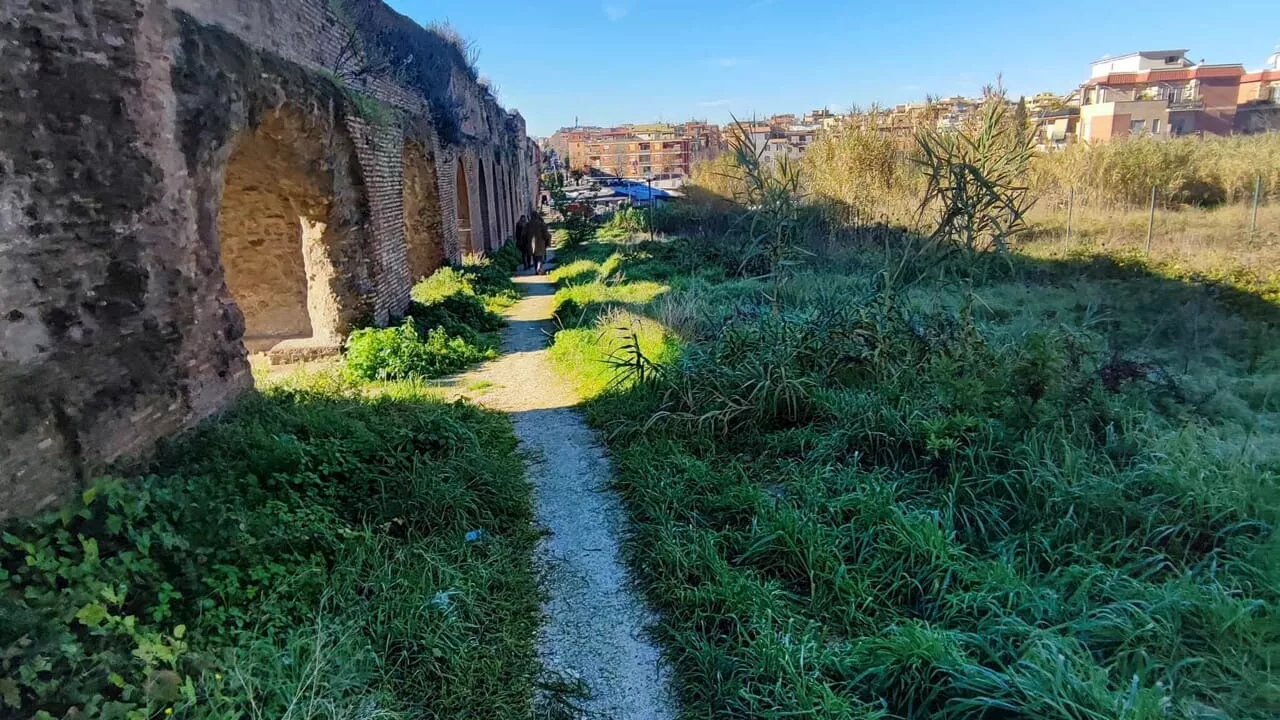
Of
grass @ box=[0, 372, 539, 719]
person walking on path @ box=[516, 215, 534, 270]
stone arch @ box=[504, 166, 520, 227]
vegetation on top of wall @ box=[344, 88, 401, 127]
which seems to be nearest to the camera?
grass @ box=[0, 372, 539, 719]

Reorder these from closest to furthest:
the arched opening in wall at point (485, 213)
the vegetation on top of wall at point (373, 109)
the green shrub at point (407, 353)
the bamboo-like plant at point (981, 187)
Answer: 1. the bamboo-like plant at point (981, 187)
2. the green shrub at point (407, 353)
3. the vegetation on top of wall at point (373, 109)
4. the arched opening in wall at point (485, 213)

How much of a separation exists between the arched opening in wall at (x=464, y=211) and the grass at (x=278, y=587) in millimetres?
11867

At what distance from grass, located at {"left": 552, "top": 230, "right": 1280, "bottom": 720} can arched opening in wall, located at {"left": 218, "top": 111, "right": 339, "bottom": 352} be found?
359 cm

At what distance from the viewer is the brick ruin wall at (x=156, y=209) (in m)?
3.40

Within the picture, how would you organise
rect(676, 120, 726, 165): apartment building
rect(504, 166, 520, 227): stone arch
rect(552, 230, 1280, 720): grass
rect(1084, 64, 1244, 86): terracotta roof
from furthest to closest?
rect(1084, 64, 1244, 86): terracotta roof < rect(676, 120, 726, 165): apartment building < rect(504, 166, 520, 227): stone arch < rect(552, 230, 1280, 720): grass

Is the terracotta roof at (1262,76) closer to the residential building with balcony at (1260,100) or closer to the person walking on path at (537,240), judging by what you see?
the residential building with balcony at (1260,100)

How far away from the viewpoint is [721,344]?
6242 mm

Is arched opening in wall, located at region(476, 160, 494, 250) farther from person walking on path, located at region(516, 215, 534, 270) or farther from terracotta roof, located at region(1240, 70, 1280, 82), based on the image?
terracotta roof, located at region(1240, 70, 1280, 82)

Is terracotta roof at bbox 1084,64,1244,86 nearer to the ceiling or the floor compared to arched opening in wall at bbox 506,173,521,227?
nearer to the ceiling

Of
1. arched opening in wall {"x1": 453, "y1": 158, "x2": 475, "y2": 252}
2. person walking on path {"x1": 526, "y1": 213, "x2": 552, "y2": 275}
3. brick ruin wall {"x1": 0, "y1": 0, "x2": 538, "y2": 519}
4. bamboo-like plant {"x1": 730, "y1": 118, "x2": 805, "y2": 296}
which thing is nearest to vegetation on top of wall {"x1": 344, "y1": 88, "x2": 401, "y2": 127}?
brick ruin wall {"x1": 0, "y1": 0, "x2": 538, "y2": 519}

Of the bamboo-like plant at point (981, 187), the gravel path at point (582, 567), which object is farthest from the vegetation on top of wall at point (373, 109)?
the bamboo-like plant at point (981, 187)

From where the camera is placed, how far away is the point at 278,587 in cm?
309

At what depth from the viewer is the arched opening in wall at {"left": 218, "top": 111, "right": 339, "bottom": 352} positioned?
689 cm

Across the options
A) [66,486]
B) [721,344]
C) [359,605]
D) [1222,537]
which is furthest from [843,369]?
[66,486]
